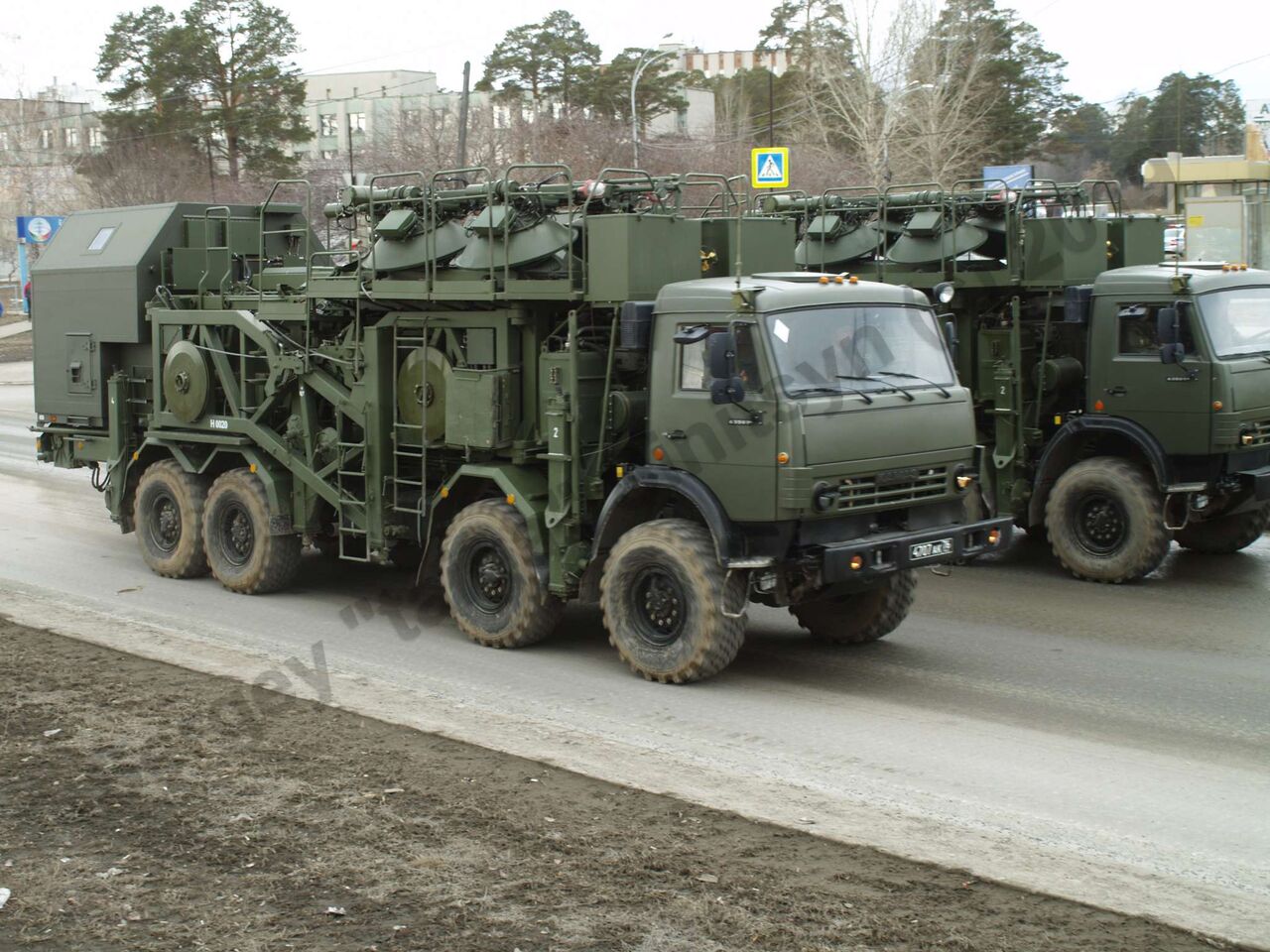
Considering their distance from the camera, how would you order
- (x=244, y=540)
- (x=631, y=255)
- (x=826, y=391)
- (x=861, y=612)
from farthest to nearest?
(x=244, y=540), (x=861, y=612), (x=631, y=255), (x=826, y=391)

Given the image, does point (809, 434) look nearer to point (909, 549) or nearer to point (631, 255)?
point (909, 549)

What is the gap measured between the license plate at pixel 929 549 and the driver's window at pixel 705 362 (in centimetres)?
147

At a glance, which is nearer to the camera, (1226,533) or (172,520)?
(172,520)

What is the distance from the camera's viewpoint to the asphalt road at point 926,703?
6914mm

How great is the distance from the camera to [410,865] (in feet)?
21.5

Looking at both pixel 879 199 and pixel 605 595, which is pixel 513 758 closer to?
pixel 605 595

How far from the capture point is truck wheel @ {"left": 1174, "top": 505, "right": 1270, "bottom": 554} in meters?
14.1

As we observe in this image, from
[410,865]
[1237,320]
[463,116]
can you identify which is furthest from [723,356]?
[463,116]

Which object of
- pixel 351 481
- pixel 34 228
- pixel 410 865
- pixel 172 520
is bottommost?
pixel 410 865

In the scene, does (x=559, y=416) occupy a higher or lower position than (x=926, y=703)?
higher

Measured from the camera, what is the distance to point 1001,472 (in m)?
14.2

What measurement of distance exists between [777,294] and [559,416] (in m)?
1.84

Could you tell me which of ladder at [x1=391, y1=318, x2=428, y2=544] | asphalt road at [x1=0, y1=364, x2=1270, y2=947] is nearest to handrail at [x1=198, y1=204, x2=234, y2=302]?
asphalt road at [x1=0, y1=364, x2=1270, y2=947]

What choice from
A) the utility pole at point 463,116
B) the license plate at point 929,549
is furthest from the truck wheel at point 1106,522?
the utility pole at point 463,116
